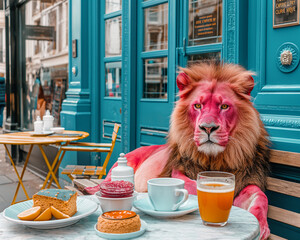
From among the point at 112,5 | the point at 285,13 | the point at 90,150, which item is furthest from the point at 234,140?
the point at 112,5

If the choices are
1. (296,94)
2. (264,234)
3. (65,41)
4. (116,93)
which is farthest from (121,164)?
(65,41)

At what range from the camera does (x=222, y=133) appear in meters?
2.11

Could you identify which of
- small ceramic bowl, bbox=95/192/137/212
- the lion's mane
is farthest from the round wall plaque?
small ceramic bowl, bbox=95/192/137/212

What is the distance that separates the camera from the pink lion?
2129 mm

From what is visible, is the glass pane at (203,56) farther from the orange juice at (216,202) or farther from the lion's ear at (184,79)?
the orange juice at (216,202)

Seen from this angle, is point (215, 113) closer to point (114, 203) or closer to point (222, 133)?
point (222, 133)

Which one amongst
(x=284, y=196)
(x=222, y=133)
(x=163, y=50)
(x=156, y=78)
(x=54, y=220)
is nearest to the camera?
(x=54, y=220)

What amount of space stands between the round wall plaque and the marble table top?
4.60ft

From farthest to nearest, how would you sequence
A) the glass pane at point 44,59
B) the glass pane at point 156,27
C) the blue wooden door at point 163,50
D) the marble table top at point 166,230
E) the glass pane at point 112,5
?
the glass pane at point 44,59 < the glass pane at point 112,5 < the glass pane at point 156,27 < the blue wooden door at point 163,50 < the marble table top at point 166,230

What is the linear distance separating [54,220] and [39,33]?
672cm

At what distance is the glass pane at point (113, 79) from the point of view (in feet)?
17.2

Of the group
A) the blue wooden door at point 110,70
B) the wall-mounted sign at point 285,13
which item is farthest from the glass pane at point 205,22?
the blue wooden door at point 110,70

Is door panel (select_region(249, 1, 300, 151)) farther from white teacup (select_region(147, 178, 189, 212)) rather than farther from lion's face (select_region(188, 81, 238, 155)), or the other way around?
white teacup (select_region(147, 178, 189, 212))

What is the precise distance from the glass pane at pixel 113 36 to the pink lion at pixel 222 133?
2.98 metres
